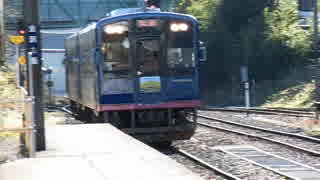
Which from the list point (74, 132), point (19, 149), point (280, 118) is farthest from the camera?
point (280, 118)

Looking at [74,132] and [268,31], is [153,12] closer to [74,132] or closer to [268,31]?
[74,132]

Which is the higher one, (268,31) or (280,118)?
(268,31)

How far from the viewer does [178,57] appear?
53.2ft

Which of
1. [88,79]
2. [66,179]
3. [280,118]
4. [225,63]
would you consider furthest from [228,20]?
[66,179]

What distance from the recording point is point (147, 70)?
52.5 feet

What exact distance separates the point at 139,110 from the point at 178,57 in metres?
1.51

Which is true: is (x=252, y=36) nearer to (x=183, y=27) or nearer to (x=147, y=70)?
(x=183, y=27)

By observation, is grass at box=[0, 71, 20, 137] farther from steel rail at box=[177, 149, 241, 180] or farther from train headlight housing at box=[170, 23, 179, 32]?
train headlight housing at box=[170, 23, 179, 32]

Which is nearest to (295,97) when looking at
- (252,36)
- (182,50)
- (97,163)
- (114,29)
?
(252,36)

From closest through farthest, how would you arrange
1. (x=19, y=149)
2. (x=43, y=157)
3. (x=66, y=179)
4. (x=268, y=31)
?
(x=66, y=179) → (x=43, y=157) → (x=19, y=149) → (x=268, y=31)

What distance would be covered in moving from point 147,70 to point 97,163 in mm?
5615

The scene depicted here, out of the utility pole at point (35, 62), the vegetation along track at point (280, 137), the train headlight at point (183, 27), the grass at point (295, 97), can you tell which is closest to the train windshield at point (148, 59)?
the train headlight at point (183, 27)

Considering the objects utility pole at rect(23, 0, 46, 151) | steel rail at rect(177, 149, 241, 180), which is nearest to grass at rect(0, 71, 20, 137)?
utility pole at rect(23, 0, 46, 151)

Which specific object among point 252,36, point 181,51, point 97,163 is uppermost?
point 252,36
